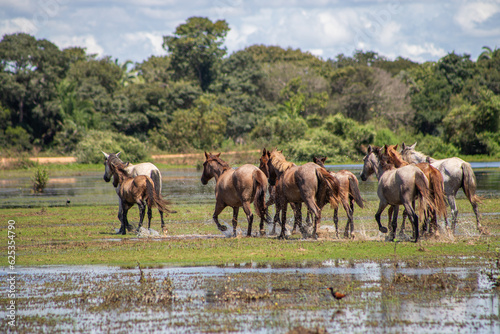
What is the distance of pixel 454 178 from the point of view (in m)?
14.9

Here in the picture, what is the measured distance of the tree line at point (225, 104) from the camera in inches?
1914

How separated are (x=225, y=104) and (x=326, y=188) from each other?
54488mm

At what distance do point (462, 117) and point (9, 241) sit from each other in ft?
137

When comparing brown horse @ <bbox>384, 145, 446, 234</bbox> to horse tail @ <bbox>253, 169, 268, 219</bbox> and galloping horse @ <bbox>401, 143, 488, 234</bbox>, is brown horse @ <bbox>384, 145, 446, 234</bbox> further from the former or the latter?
horse tail @ <bbox>253, 169, 268, 219</bbox>

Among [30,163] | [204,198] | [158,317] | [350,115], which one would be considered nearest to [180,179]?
[204,198]

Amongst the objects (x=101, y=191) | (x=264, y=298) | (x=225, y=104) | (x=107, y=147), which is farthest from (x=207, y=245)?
(x=225, y=104)

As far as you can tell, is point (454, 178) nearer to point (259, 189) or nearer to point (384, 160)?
point (384, 160)

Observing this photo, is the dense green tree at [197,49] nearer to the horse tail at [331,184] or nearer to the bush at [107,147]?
the bush at [107,147]

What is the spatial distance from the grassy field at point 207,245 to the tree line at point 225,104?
31017 mm

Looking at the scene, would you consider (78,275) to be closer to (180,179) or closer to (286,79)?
(180,179)

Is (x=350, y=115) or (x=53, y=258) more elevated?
(x=350, y=115)

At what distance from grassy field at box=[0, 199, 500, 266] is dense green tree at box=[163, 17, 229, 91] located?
2184 inches

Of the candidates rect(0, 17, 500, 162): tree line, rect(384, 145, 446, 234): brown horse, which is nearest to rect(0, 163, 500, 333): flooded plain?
rect(384, 145, 446, 234): brown horse

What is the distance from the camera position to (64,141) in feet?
187
